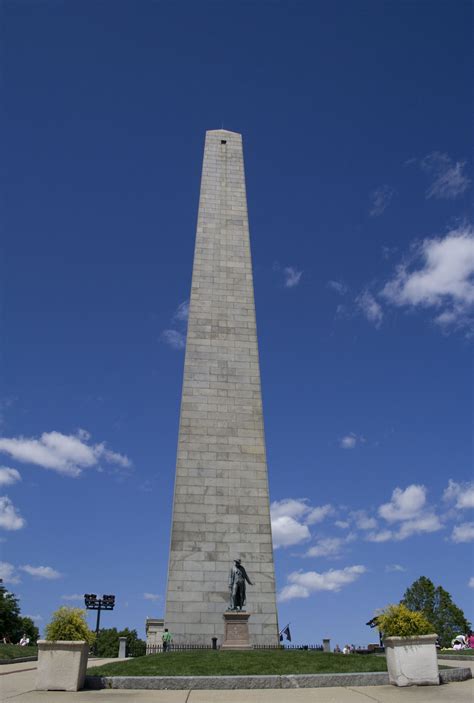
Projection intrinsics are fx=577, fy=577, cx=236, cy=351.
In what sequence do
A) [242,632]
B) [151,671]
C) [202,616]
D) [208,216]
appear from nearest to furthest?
[151,671] → [242,632] → [202,616] → [208,216]

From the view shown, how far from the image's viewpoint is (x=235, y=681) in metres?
12.0

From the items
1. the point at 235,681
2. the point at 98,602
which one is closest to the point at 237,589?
the point at 235,681

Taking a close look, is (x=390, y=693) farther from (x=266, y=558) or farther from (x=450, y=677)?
(x=266, y=558)

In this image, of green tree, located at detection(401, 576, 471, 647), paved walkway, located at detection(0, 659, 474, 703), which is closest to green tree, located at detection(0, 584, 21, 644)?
green tree, located at detection(401, 576, 471, 647)

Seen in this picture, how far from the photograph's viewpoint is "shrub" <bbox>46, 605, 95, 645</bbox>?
1188 cm

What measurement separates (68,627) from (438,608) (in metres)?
49.6

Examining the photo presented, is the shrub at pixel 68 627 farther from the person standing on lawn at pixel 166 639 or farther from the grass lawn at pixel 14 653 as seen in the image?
the person standing on lawn at pixel 166 639

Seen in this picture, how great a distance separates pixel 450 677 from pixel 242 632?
9741 mm

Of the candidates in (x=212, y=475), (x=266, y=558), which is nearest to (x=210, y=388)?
(x=212, y=475)

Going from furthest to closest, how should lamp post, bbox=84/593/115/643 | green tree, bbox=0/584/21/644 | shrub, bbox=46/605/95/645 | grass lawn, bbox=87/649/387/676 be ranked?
1. green tree, bbox=0/584/21/644
2. lamp post, bbox=84/593/115/643
3. grass lawn, bbox=87/649/387/676
4. shrub, bbox=46/605/95/645

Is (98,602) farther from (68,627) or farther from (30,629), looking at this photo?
(30,629)

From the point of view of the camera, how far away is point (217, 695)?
35.9 ft

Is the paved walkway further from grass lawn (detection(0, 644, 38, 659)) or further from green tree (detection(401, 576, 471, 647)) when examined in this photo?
green tree (detection(401, 576, 471, 647))

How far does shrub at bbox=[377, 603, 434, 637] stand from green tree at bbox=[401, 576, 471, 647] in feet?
142
